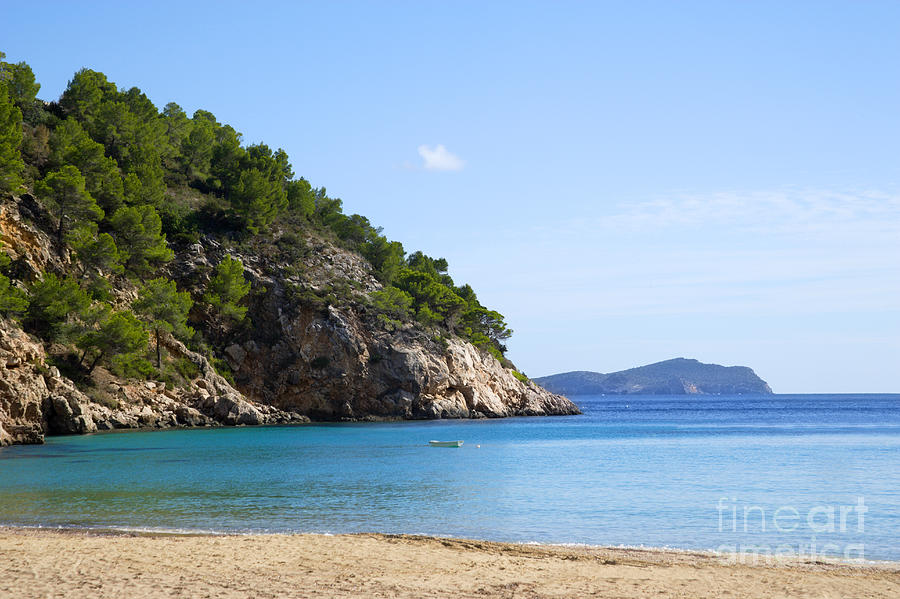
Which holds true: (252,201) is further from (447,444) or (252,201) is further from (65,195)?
(447,444)

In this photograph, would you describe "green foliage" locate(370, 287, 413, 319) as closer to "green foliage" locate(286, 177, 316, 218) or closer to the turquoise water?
"green foliage" locate(286, 177, 316, 218)

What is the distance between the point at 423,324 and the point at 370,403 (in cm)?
1340

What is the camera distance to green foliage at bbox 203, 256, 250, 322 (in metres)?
66.3

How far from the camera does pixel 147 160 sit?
6788 centimetres

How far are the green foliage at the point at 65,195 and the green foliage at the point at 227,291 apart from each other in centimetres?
1327

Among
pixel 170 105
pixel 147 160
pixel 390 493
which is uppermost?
pixel 170 105

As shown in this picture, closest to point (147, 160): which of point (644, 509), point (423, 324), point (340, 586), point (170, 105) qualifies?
point (170, 105)

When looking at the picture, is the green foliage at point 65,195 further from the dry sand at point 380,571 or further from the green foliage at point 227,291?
the dry sand at point 380,571

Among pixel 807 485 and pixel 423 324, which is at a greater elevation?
Answer: pixel 423 324

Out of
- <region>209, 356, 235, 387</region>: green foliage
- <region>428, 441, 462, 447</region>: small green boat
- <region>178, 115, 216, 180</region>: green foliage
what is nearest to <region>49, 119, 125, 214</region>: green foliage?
<region>209, 356, 235, 387</region>: green foliage

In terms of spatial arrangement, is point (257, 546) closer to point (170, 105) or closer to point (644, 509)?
point (644, 509)

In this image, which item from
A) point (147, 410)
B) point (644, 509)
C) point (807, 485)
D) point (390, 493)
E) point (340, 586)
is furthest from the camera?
point (147, 410)

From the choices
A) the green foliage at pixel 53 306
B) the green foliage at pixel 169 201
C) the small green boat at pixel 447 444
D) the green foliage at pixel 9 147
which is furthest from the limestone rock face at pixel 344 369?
the small green boat at pixel 447 444

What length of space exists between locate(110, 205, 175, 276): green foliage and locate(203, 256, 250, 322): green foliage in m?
5.11
